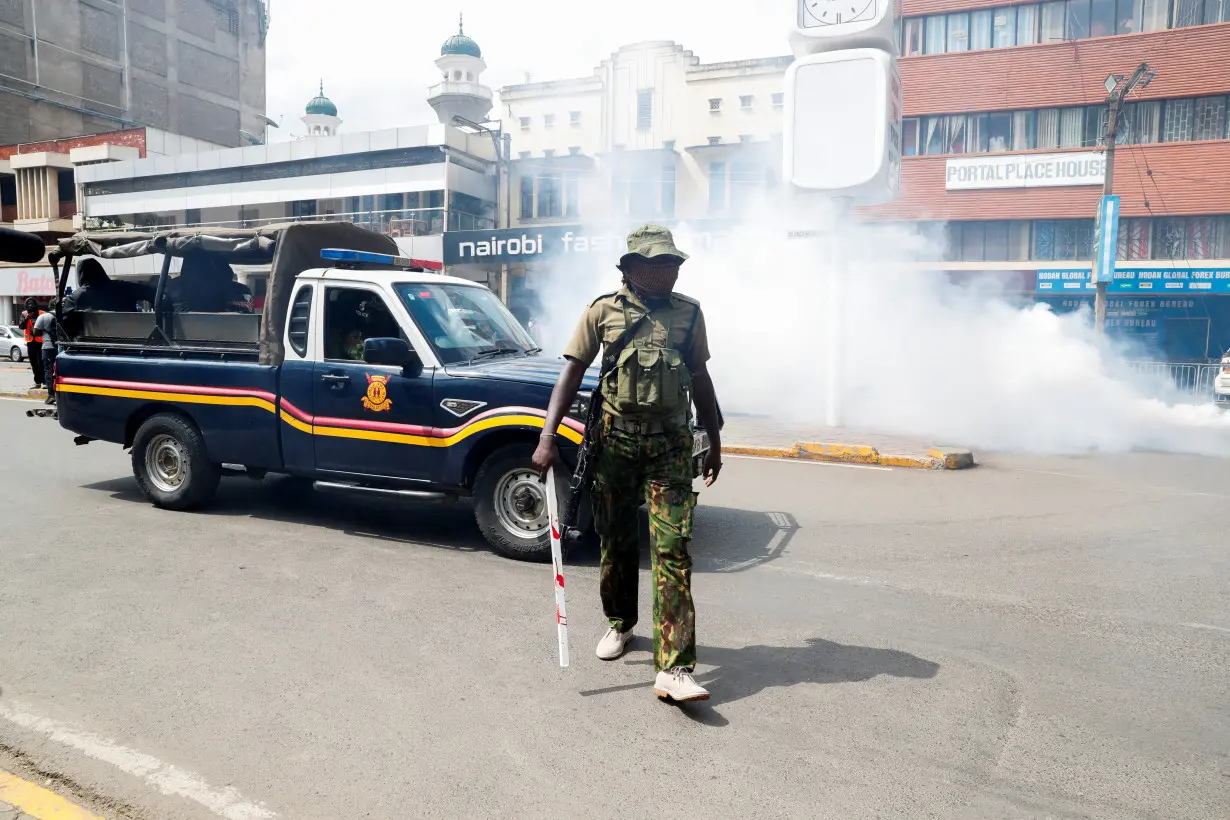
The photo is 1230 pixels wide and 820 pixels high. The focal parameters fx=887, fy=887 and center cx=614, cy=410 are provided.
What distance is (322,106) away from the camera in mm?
62062

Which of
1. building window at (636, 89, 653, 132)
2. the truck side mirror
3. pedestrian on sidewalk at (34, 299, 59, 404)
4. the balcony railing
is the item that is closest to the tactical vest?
the truck side mirror

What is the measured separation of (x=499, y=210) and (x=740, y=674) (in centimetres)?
3482

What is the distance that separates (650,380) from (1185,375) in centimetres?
2122

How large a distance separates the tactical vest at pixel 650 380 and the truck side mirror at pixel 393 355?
2.49m

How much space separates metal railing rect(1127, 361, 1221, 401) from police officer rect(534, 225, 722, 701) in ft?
67.1

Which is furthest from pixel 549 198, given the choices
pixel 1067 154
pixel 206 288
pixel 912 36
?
pixel 206 288

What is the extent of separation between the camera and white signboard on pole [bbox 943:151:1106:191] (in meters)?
27.9

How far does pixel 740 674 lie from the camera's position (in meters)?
3.98

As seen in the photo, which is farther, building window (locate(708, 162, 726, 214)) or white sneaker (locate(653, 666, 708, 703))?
building window (locate(708, 162, 726, 214))

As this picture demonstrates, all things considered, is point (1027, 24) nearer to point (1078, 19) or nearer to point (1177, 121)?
point (1078, 19)

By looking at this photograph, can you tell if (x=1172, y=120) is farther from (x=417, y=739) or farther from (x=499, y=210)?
(x=417, y=739)

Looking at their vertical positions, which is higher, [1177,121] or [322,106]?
[322,106]

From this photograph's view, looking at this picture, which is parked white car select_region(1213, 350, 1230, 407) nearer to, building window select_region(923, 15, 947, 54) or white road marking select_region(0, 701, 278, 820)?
building window select_region(923, 15, 947, 54)

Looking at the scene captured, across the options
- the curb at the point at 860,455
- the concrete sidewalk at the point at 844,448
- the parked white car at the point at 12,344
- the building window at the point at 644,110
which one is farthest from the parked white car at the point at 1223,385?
the parked white car at the point at 12,344
